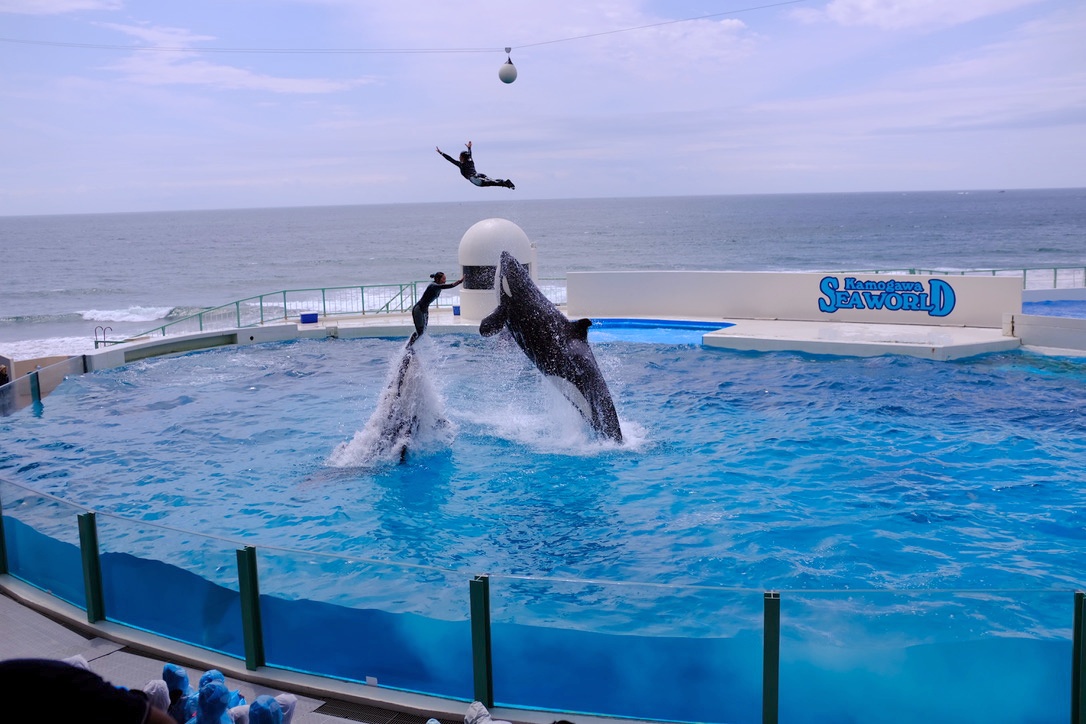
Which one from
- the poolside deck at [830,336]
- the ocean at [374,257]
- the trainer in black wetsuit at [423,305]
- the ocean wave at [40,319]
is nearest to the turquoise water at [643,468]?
the poolside deck at [830,336]

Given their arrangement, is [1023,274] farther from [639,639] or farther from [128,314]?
[128,314]

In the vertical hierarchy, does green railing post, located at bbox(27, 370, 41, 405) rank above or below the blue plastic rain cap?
below

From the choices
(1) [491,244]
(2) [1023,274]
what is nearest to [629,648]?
(1) [491,244]

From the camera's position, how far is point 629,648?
4.88 meters

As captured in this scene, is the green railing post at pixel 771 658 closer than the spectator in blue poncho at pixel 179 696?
No

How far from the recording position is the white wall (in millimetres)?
19203

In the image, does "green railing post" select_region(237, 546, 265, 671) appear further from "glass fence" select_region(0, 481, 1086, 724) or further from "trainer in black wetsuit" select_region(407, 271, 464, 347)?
"trainer in black wetsuit" select_region(407, 271, 464, 347)

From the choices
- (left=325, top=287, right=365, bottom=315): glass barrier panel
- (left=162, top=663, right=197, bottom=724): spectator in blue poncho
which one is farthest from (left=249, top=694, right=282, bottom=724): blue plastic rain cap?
(left=325, top=287, right=365, bottom=315): glass barrier panel

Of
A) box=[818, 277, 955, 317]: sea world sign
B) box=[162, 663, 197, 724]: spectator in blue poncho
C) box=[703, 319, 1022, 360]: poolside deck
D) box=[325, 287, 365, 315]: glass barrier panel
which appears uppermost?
box=[818, 277, 955, 317]: sea world sign

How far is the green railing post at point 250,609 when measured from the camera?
5523 mm

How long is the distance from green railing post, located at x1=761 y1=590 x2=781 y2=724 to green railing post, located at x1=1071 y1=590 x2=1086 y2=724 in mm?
1469

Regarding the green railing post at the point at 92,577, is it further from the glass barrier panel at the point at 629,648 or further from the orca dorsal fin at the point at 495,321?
the orca dorsal fin at the point at 495,321

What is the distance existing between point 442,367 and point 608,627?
1306 centimetres

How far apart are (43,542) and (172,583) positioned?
1460 millimetres
